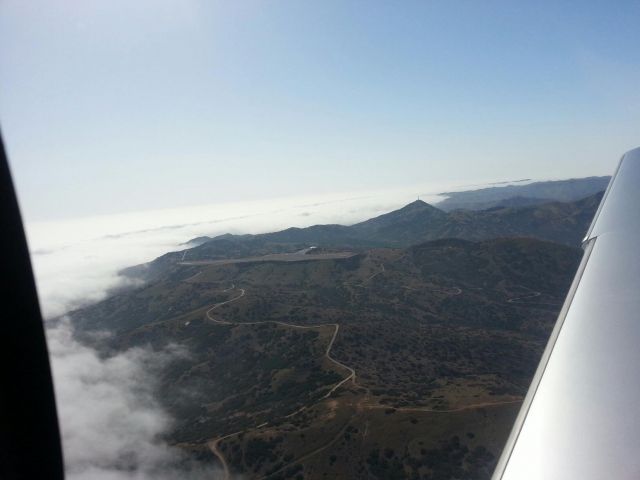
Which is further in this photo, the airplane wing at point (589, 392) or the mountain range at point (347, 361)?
the mountain range at point (347, 361)

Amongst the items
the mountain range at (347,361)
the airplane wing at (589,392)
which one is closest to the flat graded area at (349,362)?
the mountain range at (347,361)

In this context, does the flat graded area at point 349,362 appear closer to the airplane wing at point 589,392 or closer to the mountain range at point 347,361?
the mountain range at point 347,361

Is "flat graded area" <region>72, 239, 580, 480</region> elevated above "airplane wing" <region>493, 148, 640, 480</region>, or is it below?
below

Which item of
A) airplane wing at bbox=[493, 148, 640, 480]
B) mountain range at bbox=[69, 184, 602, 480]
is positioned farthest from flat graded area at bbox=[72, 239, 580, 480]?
airplane wing at bbox=[493, 148, 640, 480]

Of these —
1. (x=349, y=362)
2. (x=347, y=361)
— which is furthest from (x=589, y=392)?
(x=347, y=361)

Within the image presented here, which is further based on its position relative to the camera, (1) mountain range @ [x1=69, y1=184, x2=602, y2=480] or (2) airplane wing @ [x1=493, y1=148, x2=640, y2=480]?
(1) mountain range @ [x1=69, y1=184, x2=602, y2=480]

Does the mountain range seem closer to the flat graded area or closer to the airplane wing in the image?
the flat graded area

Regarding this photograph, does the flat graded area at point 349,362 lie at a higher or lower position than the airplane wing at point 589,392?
lower

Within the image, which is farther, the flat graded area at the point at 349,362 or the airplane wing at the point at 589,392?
the flat graded area at the point at 349,362

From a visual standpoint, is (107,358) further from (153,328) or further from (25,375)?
(25,375)
